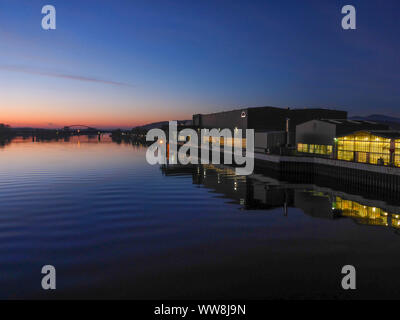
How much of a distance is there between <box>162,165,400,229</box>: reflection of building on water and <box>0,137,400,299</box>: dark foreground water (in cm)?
15

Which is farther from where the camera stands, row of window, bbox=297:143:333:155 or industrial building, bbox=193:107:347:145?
industrial building, bbox=193:107:347:145

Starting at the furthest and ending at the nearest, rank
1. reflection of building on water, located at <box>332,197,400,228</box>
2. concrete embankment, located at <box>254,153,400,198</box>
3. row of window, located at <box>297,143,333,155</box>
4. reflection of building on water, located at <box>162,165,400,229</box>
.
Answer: row of window, located at <box>297,143,333,155</box> < concrete embankment, located at <box>254,153,400,198</box> < reflection of building on water, located at <box>162,165,400,229</box> < reflection of building on water, located at <box>332,197,400,228</box>

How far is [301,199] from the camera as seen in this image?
42812 mm

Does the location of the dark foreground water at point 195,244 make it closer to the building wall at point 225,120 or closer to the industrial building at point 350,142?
the industrial building at point 350,142

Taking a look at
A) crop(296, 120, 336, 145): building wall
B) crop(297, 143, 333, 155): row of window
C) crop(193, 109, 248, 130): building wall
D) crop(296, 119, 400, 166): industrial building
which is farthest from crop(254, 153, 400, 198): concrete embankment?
crop(193, 109, 248, 130): building wall

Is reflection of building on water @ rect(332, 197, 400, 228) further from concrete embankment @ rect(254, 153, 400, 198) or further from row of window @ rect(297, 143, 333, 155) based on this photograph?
row of window @ rect(297, 143, 333, 155)

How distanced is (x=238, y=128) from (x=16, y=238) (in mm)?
100231

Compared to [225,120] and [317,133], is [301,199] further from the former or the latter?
[225,120]

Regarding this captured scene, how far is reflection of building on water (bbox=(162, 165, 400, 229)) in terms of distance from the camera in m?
33.6

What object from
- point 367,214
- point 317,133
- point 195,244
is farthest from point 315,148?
point 195,244

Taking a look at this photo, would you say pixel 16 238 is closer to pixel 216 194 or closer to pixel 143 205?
pixel 143 205

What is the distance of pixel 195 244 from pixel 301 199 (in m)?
23.4

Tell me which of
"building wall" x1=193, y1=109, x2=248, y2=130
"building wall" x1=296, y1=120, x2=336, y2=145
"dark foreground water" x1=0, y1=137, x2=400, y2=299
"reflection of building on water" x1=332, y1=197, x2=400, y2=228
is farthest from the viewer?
"building wall" x1=193, y1=109, x2=248, y2=130
